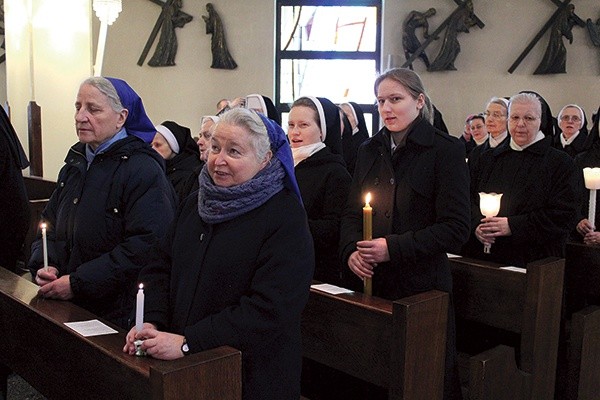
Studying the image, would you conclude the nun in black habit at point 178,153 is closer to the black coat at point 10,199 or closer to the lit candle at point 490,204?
the black coat at point 10,199

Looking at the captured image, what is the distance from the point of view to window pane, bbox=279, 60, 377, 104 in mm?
9922

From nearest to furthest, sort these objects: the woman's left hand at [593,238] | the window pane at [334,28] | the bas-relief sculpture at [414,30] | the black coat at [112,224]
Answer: the black coat at [112,224]
the woman's left hand at [593,238]
the bas-relief sculpture at [414,30]
the window pane at [334,28]

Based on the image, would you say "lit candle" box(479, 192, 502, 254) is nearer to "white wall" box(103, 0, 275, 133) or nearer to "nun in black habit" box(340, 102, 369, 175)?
"nun in black habit" box(340, 102, 369, 175)

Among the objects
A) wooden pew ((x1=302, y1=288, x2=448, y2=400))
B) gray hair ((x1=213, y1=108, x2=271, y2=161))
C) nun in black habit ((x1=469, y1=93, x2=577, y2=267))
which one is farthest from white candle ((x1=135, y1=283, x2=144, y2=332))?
nun in black habit ((x1=469, y1=93, x2=577, y2=267))

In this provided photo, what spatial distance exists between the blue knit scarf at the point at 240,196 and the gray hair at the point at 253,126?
0.06 meters

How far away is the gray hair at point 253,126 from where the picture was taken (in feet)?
6.73

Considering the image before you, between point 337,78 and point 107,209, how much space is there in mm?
7701

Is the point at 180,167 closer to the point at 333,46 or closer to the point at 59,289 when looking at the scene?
the point at 59,289

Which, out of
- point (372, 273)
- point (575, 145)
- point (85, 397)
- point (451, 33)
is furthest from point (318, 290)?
point (451, 33)

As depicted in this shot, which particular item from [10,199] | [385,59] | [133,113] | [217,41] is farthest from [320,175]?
[217,41]

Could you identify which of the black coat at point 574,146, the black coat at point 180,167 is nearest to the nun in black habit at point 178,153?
the black coat at point 180,167

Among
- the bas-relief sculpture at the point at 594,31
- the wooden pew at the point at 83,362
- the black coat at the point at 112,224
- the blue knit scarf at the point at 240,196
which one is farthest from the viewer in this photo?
the bas-relief sculpture at the point at 594,31

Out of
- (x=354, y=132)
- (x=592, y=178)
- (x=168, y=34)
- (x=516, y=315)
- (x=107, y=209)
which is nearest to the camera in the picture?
(x=107, y=209)

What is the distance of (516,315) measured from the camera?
3.02 meters
